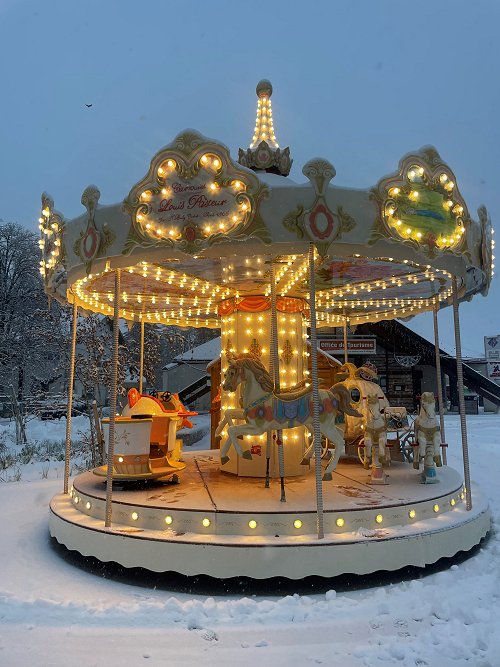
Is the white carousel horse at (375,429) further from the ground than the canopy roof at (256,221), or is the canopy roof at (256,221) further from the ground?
the canopy roof at (256,221)

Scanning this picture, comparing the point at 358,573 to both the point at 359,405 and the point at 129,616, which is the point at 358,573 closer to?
the point at 129,616

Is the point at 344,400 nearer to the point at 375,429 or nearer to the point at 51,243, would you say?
the point at 375,429

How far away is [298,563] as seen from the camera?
5285 mm

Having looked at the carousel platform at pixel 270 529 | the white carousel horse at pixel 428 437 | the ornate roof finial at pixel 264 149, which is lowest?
the carousel platform at pixel 270 529

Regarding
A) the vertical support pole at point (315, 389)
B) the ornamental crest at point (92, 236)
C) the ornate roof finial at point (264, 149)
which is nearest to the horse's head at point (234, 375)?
the vertical support pole at point (315, 389)

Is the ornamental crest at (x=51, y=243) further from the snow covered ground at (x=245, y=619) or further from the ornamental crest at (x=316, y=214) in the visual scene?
the snow covered ground at (x=245, y=619)

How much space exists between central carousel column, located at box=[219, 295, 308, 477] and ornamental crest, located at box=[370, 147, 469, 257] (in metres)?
3.47

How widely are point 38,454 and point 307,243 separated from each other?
13.8 meters

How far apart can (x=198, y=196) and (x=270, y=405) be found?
290cm

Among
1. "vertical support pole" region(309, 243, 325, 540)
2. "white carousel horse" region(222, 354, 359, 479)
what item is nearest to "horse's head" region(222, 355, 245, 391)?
"white carousel horse" region(222, 354, 359, 479)

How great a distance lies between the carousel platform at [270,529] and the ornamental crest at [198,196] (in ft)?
9.63

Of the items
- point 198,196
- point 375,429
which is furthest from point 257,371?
point 198,196

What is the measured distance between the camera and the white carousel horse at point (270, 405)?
7.11 m

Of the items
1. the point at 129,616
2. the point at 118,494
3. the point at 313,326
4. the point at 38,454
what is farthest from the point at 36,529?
the point at 38,454
